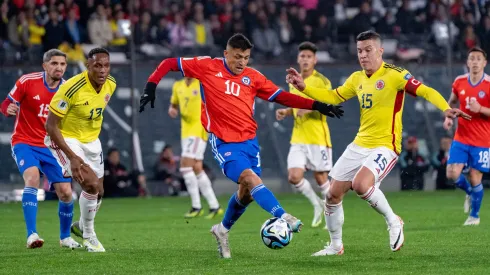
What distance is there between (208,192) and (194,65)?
6955 millimetres

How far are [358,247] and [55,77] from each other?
4.10 meters

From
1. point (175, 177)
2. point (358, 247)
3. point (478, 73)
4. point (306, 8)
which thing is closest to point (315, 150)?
point (478, 73)

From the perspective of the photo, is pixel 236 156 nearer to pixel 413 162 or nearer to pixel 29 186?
pixel 29 186

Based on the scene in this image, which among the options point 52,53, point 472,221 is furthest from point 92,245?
point 472,221

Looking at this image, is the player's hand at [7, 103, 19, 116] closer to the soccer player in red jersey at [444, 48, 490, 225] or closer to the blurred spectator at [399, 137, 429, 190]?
the soccer player in red jersey at [444, 48, 490, 225]

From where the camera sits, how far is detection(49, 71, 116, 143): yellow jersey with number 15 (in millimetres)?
10406

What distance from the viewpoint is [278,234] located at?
8797 mm

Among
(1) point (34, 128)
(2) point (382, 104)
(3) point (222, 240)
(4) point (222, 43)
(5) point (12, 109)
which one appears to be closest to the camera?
(3) point (222, 240)

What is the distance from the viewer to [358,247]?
10.9 m

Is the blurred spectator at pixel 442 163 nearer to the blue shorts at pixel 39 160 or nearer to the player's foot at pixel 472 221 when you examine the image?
the player's foot at pixel 472 221

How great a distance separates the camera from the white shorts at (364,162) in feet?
33.7

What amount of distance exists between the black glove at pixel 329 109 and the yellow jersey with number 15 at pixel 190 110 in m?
7.55

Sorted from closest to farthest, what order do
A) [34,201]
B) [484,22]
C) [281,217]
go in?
1. [281,217]
2. [34,201]
3. [484,22]

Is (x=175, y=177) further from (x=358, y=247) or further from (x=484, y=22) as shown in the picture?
(x=358, y=247)
